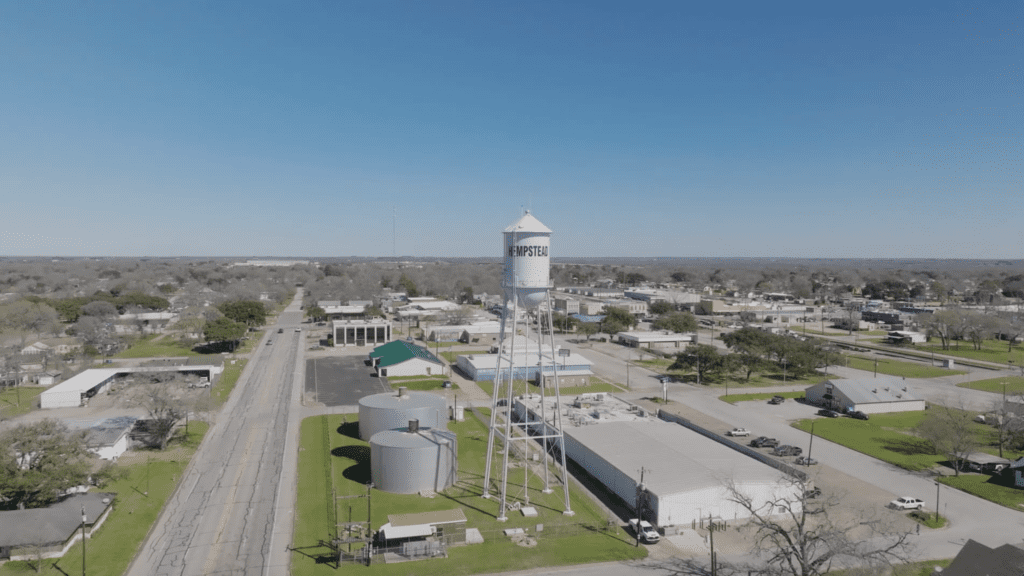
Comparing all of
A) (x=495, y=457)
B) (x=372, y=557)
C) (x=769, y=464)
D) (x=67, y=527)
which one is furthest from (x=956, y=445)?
(x=67, y=527)

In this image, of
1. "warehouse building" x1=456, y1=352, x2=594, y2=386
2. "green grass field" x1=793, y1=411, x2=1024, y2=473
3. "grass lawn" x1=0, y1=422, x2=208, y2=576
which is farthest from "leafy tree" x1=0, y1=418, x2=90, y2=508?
"green grass field" x1=793, y1=411, x2=1024, y2=473

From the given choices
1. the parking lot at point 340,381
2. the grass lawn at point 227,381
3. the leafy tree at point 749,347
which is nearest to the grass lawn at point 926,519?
the leafy tree at point 749,347

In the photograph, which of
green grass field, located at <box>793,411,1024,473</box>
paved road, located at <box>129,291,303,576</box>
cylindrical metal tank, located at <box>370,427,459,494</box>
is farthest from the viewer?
green grass field, located at <box>793,411,1024,473</box>

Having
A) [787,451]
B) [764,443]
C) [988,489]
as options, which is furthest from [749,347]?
[988,489]

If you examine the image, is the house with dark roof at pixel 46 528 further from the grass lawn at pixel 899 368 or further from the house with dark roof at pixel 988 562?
the grass lawn at pixel 899 368

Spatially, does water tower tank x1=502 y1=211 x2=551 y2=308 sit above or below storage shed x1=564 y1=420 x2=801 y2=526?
above

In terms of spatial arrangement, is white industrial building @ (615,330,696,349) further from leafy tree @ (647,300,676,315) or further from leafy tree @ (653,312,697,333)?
leafy tree @ (647,300,676,315)

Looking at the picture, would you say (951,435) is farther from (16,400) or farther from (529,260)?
(16,400)
